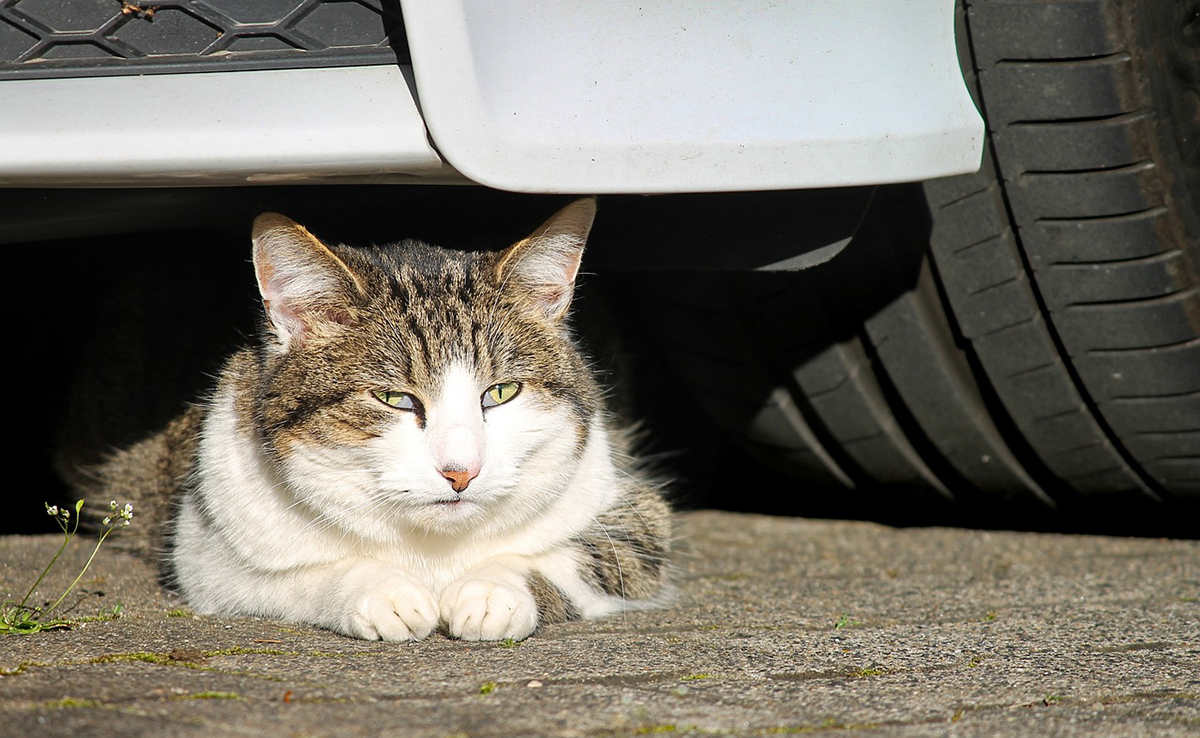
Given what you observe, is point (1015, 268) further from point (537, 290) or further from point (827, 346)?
point (537, 290)

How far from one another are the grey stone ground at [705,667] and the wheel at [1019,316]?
0.99 feet

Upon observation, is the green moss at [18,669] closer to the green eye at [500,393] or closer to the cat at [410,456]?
the cat at [410,456]

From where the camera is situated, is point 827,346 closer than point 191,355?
Yes

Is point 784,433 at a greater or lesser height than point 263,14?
lesser

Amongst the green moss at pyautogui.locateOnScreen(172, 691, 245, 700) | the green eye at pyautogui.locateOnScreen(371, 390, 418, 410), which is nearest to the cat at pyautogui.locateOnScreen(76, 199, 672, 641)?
the green eye at pyautogui.locateOnScreen(371, 390, 418, 410)

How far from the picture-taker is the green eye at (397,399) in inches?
86.8

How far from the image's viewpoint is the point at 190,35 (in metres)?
1.86

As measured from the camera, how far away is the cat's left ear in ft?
7.54

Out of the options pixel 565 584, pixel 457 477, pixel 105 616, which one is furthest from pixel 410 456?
pixel 105 616

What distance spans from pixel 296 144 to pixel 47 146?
36 centimetres

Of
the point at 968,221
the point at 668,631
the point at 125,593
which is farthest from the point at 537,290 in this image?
the point at 125,593

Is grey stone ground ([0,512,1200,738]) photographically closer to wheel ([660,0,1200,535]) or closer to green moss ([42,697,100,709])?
green moss ([42,697,100,709])

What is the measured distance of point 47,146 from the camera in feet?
5.84

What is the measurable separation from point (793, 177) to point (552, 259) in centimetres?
59
